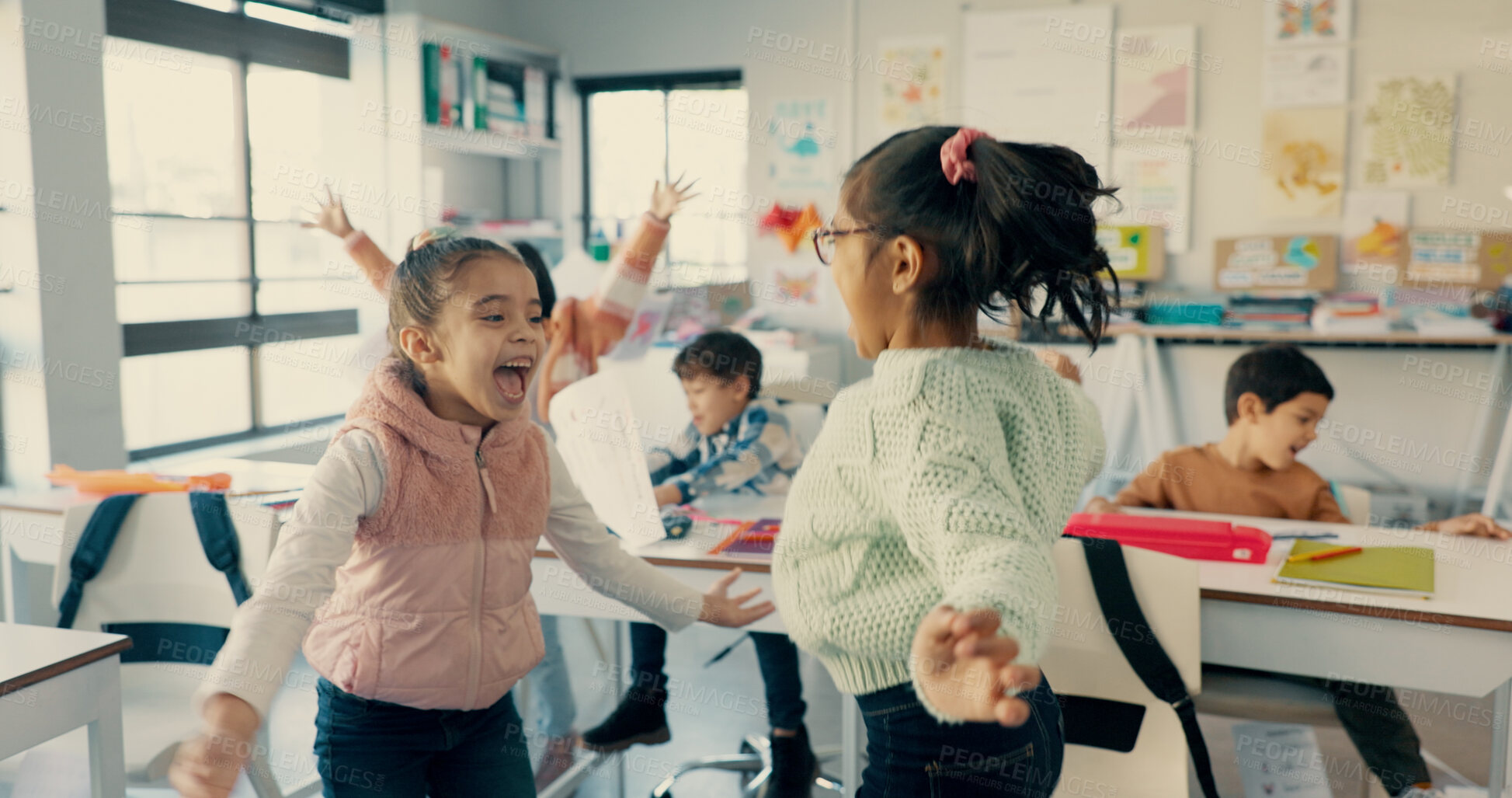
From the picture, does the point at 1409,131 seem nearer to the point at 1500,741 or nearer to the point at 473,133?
the point at 1500,741

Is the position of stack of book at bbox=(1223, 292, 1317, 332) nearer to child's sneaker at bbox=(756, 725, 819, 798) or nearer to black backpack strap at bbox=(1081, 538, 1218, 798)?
child's sneaker at bbox=(756, 725, 819, 798)

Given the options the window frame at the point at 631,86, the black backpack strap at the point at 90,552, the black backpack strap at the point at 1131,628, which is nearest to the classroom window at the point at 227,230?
the window frame at the point at 631,86

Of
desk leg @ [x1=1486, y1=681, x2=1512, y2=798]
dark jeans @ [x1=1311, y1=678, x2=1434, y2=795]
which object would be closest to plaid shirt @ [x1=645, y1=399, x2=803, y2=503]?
dark jeans @ [x1=1311, y1=678, x2=1434, y2=795]

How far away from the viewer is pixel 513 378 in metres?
1.29

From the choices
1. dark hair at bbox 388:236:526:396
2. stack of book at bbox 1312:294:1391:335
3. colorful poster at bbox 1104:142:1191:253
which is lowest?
stack of book at bbox 1312:294:1391:335

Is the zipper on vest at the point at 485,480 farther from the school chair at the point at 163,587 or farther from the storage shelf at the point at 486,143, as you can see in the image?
the storage shelf at the point at 486,143

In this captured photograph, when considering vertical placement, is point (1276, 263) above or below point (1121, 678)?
above

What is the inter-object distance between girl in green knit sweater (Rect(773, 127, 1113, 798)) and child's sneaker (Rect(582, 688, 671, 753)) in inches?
54.8

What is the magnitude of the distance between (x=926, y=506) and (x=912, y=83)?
15.2 ft

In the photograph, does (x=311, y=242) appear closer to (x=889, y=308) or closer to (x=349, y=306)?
(x=349, y=306)

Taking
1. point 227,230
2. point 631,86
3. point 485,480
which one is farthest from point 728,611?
point 631,86

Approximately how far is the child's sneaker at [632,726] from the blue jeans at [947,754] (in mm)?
1410

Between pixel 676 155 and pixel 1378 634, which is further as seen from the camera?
pixel 676 155

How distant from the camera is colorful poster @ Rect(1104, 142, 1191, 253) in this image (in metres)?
4.78
